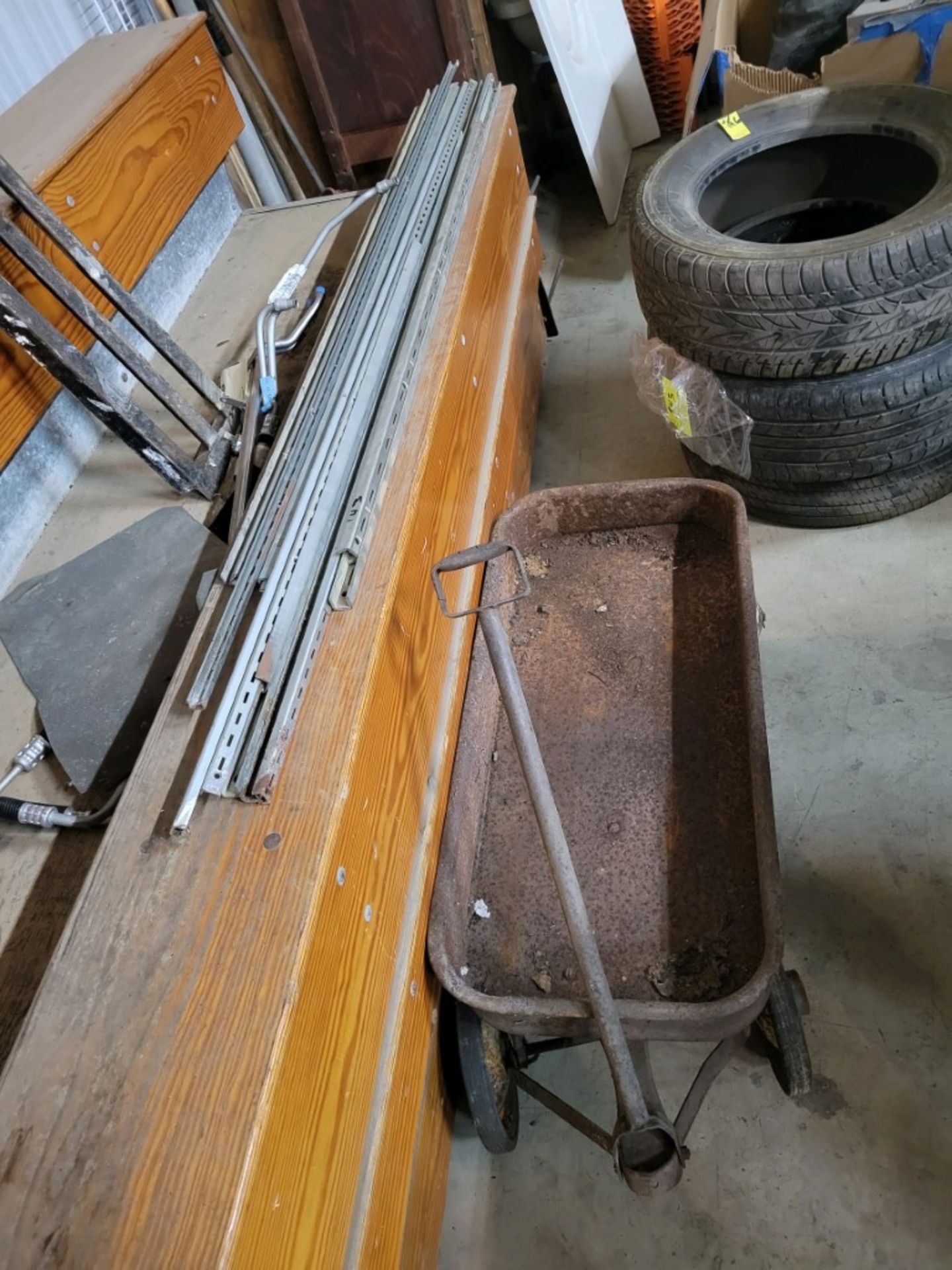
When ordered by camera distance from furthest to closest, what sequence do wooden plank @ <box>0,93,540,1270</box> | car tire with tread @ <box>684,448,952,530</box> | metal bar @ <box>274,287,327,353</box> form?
1. car tire with tread @ <box>684,448,952,530</box>
2. metal bar @ <box>274,287,327,353</box>
3. wooden plank @ <box>0,93,540,1270</box>

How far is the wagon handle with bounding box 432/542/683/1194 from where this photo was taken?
3.28 feet

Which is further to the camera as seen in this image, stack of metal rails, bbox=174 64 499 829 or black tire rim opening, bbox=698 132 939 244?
black tire rim opening, bbox=698 132 939 244

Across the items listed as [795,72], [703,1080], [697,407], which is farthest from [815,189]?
[703,1080]

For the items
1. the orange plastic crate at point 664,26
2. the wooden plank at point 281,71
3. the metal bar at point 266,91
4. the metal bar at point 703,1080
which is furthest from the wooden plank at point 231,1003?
the orange plastic crate at point 664,26

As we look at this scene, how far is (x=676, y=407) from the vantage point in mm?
1857

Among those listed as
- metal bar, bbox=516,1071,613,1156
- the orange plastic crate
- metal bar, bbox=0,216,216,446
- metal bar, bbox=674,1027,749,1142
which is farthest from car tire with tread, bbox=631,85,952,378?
the orange plastic crate

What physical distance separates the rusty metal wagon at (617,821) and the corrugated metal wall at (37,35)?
4.52ft

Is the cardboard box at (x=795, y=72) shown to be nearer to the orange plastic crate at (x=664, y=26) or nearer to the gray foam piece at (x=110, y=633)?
the orange plastic crate at (x=664, y=26)

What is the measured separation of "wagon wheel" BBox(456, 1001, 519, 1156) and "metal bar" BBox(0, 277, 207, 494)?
85 centimetres

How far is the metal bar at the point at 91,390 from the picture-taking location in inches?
42.8

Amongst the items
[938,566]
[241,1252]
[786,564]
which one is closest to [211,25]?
[786,564]

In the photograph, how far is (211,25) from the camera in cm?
285

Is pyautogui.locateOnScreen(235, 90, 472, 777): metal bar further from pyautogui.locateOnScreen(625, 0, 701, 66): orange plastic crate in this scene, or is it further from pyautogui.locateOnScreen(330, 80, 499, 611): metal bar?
pyautogui.locateOnScreen(625, 0, 701, 66): orange plastic crate

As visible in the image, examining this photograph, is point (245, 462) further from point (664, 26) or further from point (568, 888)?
point (664, 26)
